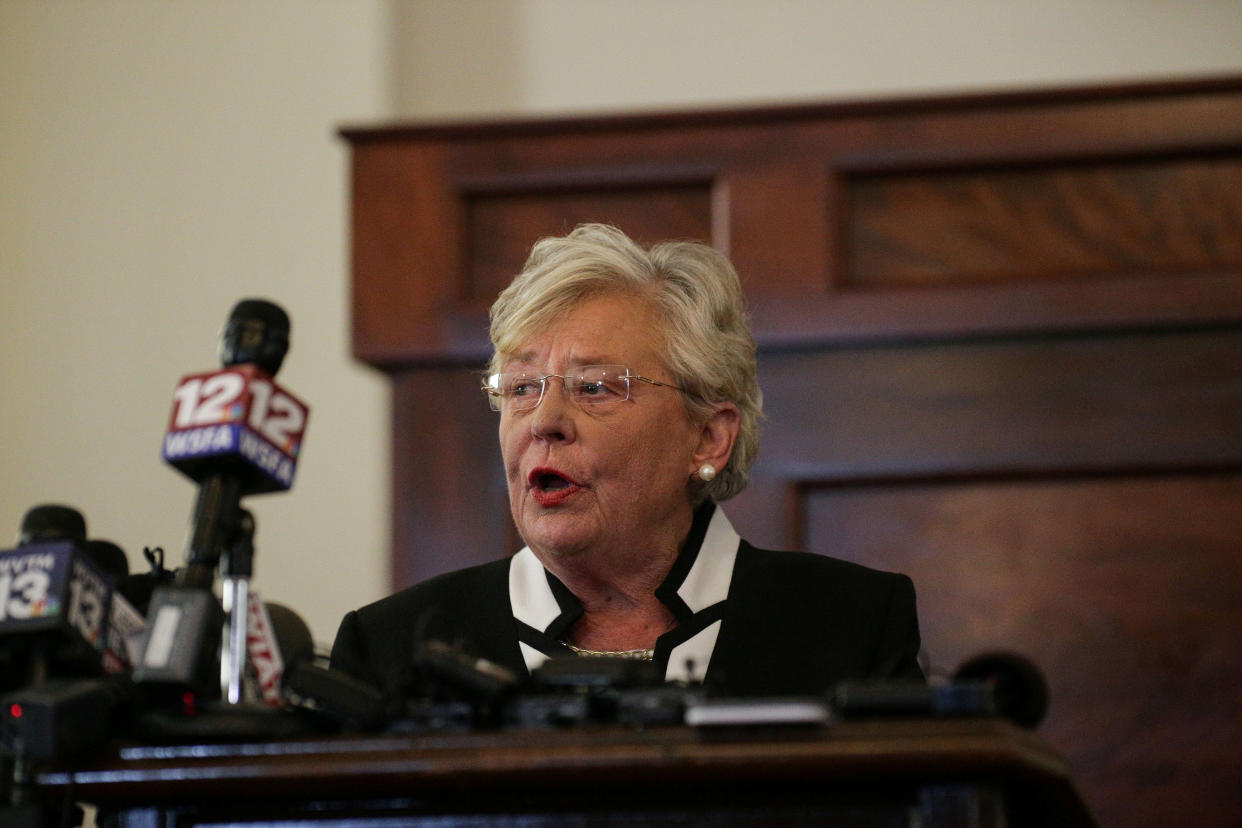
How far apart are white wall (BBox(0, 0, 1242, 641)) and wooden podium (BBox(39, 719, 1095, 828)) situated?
246cm

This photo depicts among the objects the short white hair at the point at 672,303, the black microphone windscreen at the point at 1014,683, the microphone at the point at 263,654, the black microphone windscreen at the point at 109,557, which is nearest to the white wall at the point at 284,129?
the short white hair at the point at 672,303

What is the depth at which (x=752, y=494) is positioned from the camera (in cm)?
336

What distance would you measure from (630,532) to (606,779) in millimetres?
1077

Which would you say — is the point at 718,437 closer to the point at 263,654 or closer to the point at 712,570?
the point at 712,570

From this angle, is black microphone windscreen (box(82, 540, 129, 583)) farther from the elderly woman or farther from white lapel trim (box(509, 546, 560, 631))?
white lapel trim (box(509, 546, 560, 631))

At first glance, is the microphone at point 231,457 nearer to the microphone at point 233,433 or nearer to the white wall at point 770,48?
the microphone at point 233,433

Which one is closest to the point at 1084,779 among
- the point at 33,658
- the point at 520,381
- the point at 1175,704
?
the point at 1175,704

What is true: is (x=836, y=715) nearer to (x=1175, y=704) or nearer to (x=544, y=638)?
(x=544, y=638)

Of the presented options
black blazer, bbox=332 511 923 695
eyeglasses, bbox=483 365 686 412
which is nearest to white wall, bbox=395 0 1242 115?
eyeglasses, bbox=483 365 686 412

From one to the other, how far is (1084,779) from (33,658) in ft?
7.85

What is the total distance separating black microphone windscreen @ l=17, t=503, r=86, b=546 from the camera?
163cm

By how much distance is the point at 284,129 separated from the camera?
387cm

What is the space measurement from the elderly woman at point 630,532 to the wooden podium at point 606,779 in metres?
0.84

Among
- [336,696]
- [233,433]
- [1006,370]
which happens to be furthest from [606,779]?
[1006,370]
